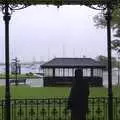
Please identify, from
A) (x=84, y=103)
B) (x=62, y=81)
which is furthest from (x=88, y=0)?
(x=62, y=81)

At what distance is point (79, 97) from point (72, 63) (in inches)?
911

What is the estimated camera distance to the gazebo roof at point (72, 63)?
33519 mm

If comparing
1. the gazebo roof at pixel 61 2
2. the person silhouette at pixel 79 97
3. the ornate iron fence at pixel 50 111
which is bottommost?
the ornate iron fence at pixel 50 111

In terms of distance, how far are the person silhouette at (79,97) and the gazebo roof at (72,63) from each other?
2061 cm

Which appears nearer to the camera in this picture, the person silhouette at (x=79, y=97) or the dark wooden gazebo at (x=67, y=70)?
the person silhouette at (x=79, y=97)

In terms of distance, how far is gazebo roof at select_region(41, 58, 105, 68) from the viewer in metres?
33.5

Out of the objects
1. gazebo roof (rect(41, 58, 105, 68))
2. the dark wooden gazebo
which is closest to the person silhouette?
the dark wooden gazebo

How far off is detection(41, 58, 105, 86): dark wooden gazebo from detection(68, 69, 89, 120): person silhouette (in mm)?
19406

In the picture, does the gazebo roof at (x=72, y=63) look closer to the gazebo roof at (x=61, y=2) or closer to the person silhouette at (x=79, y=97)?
the gazebo roof at (x=61, y=2)

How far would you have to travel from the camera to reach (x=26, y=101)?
13.9 m

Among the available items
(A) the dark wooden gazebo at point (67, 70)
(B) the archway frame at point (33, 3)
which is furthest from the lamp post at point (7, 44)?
(A) the dark wooden gazebo at point (67, 70)

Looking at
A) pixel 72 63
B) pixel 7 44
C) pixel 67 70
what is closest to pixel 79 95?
pixel 7 44

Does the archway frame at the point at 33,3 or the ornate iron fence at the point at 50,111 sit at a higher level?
the archway frame at the point at 33,3

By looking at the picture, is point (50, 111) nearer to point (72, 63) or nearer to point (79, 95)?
point (79, 95)
